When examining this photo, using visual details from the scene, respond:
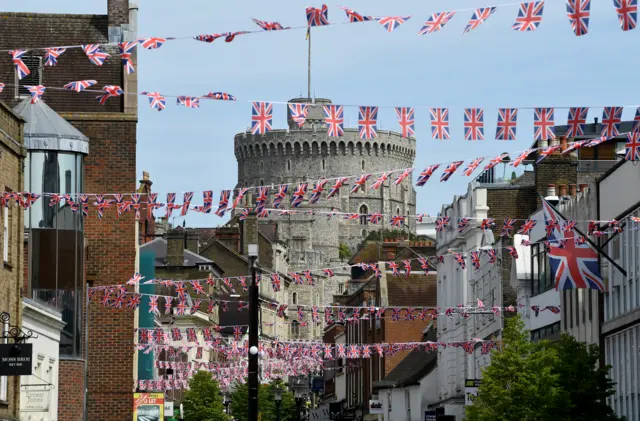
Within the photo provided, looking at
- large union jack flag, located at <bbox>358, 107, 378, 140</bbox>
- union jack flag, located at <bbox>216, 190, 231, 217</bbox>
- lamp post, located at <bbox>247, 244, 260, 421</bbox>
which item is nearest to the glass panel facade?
lamp post, located at <bbox>247, 244, 260, 421</bbox>

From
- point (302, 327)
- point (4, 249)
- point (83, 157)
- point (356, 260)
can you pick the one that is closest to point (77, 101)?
point (83, 157)

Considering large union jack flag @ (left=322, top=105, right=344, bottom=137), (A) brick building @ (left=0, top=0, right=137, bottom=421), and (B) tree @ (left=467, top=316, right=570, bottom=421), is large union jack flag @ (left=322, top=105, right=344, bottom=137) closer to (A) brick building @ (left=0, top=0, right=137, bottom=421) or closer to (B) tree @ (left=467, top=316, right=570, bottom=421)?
(B) tree @ (left=467, top=316, right=570, bottom=421)

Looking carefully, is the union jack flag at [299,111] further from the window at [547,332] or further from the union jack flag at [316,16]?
the window at [547,332]

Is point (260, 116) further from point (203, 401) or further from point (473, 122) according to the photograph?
point (203, 401)

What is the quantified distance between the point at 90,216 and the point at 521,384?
12392 mm

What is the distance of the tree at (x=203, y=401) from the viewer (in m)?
78.9

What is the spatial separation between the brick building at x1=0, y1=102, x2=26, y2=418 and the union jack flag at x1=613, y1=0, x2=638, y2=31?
14.1m

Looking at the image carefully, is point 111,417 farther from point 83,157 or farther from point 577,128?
point 577,128

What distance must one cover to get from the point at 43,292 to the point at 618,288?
14.2 meters

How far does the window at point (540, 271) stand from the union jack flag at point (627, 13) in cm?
2737

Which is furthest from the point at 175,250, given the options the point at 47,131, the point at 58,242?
the point at 58,242

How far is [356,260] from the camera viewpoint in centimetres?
14288

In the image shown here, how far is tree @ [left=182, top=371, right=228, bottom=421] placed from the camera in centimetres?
7888

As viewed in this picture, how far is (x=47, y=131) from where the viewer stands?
3941 cm
